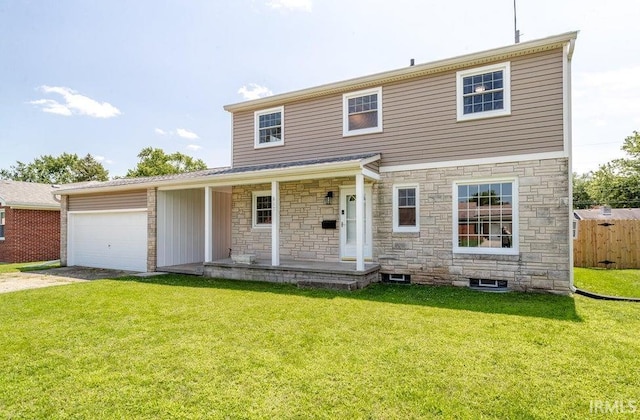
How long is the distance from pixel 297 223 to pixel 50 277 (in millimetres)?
7542

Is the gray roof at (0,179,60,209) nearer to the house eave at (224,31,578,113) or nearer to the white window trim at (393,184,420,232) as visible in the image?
the house eave at (224,31,578,113)

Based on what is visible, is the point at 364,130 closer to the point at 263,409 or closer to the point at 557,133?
the point at 557,133

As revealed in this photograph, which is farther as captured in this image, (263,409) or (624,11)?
(624,11)

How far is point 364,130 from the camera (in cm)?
920

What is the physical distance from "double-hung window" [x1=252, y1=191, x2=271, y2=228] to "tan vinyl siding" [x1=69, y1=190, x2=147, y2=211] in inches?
149

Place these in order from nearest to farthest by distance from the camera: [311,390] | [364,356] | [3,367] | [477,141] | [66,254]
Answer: [311,390]
[3,367]
[364,356]
[477,141]
[66,254]

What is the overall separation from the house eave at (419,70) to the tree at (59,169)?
41193mm

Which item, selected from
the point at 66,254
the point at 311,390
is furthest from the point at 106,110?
the point at 311,390

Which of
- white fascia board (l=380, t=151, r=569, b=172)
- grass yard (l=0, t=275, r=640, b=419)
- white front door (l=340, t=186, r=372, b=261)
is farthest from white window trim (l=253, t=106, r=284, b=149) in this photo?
grass yard (l=0, t=275, r=640, b=419)

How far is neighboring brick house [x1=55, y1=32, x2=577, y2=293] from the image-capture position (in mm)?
7172

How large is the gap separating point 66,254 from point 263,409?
13.8m

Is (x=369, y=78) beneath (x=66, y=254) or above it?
above

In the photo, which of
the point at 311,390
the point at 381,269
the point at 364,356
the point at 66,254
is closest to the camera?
the point at 311,390

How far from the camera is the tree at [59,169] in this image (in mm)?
42781
